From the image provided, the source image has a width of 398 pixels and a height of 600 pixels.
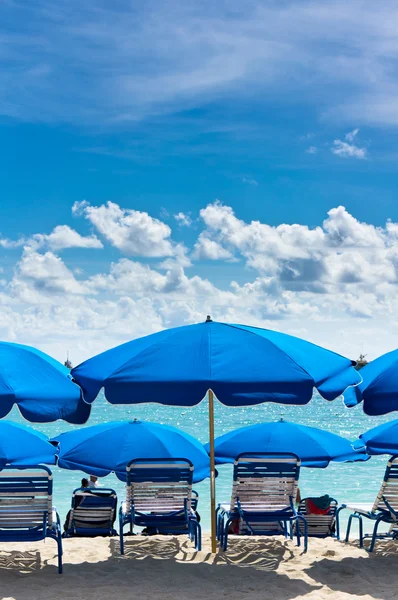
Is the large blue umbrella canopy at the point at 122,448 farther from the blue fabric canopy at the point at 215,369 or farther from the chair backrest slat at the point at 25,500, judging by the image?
the blue fabric canopy at the point at 215,369

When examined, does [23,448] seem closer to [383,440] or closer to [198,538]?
[198,538]

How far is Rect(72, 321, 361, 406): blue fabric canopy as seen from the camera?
19.3ft

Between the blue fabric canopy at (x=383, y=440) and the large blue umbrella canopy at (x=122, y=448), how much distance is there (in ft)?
5.71

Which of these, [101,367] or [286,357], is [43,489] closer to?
[101,367]

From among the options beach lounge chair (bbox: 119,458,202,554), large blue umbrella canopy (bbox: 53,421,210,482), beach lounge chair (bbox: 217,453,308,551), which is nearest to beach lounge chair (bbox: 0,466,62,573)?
beach lounge chair (bbox: 119,458,202,554)

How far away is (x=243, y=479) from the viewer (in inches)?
278

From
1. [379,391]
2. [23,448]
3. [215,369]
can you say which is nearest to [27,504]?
[23,448]

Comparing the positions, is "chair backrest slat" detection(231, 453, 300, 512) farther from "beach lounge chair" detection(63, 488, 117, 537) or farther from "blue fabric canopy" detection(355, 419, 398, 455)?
"beach lounge chair" detection(63, 488, 117, 537)

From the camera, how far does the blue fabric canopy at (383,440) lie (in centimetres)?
745

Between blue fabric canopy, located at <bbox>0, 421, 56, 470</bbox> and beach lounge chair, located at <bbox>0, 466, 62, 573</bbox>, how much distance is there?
42 cm

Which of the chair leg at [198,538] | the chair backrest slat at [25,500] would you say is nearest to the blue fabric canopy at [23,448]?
the chair backrest slat at [25,500]

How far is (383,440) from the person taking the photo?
750 cm

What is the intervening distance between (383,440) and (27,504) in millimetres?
3547

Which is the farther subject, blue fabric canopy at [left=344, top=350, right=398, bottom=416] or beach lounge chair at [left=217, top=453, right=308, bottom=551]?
beach lounge chair at [left=217, top=453, right=308, bottom=551]
